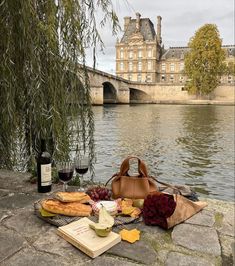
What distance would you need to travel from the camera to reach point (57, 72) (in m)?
3.58

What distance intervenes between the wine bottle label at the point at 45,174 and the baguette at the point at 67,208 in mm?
474

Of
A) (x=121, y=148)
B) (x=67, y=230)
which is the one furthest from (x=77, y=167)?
(x=121, y=148)

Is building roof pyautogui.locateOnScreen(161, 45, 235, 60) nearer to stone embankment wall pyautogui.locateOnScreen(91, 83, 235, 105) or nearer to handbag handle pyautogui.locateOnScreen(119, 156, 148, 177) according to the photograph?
stone embankment wall pyautogui.locateOnScreen(91, 83, 235, 105)

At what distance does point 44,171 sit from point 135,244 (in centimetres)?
127

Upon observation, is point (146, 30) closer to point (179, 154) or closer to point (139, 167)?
point (179, 154)

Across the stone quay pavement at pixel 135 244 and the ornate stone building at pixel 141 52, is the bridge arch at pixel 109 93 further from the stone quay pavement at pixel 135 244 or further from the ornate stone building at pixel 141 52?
the stone quay pavement at pixel 135 244

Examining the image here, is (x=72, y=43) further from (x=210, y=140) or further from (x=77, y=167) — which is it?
(x=210, y=140)

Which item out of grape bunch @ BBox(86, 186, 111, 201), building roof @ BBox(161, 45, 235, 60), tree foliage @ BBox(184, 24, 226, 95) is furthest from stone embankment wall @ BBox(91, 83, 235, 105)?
grape bunch @ BBox(86, 186, 111, 201)

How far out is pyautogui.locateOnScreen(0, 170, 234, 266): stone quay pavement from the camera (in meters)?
1.96

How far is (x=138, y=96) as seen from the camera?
5644cm

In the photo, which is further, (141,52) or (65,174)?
(141,52)

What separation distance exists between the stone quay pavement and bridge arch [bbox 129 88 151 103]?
52513mm

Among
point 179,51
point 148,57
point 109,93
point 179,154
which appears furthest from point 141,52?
point 179,154

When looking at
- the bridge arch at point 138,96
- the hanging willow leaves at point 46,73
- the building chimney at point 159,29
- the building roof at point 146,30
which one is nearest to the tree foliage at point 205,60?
the bridge arch at point 138,96
